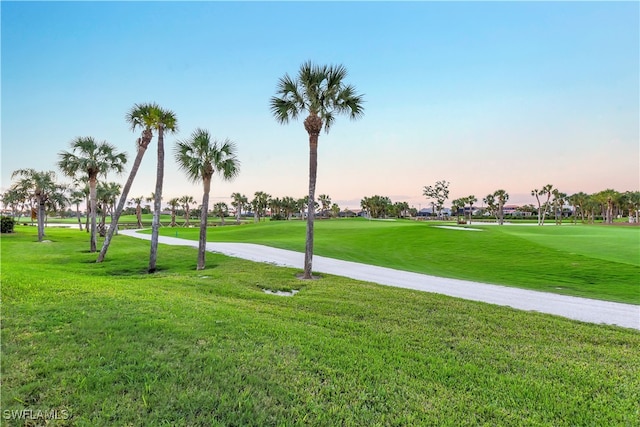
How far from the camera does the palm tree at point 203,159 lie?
47.5ft

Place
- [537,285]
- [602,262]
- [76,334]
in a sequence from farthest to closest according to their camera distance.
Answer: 1. [602,262]
2. [537,285]
3. [76,334]

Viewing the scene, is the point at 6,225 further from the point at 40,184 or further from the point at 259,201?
the point at 259,201

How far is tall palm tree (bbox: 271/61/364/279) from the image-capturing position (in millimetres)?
11852

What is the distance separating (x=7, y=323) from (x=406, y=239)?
970 inches

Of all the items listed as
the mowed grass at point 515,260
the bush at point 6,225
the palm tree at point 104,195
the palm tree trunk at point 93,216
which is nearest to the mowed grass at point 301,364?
the mowed grass at point 515,260

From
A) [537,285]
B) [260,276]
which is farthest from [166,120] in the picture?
[537,285]

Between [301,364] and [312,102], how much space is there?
1053 centimetres

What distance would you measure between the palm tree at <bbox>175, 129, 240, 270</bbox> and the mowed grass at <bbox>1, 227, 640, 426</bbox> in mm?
7947

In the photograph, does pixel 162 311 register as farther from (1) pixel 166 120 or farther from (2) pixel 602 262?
(2) pixel 602 262

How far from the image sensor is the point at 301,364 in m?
4.01

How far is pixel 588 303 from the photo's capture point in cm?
864

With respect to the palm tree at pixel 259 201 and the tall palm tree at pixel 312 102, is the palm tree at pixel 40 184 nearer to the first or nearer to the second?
the tall palm tree at pixel 312 102

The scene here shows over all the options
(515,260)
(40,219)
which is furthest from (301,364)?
(40,219)

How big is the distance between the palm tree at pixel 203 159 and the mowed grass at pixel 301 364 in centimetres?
795
